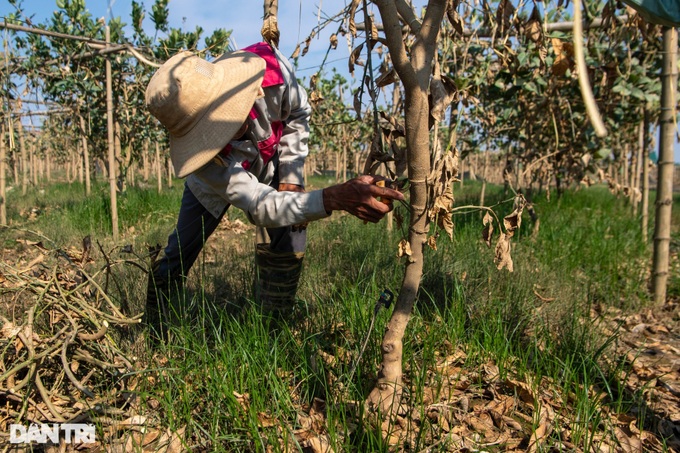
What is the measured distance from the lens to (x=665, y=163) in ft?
9.98

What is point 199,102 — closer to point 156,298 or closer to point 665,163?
point 156,298

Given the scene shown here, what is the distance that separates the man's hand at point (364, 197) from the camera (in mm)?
1514

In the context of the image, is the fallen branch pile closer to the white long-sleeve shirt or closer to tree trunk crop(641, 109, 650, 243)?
the white long-sleeve shirt

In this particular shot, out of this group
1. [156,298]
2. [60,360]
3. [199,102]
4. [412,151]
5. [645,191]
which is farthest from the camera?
[645,191]

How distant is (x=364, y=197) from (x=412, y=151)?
0.22 m

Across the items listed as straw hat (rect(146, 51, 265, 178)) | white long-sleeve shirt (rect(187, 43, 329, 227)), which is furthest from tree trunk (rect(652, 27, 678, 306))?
straw hat (rect(146, 51, 265, 178))

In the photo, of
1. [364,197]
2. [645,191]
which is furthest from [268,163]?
[645,191]

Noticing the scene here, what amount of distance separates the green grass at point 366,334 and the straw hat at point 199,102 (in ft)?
2.07

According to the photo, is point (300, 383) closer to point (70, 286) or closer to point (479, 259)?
point (70, 286)

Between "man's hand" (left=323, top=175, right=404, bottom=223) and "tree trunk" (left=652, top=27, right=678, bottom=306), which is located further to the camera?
"tree trunk" (left=652, top=27, right=678, bottom=306)

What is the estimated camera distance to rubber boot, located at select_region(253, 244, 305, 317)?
2295 mm

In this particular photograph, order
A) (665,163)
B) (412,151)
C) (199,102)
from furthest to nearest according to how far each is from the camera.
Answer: (665,163), (199,102), (412,151)

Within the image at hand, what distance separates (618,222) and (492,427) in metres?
4.10

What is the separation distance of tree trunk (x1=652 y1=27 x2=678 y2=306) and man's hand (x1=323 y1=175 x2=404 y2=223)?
2.39 meters
